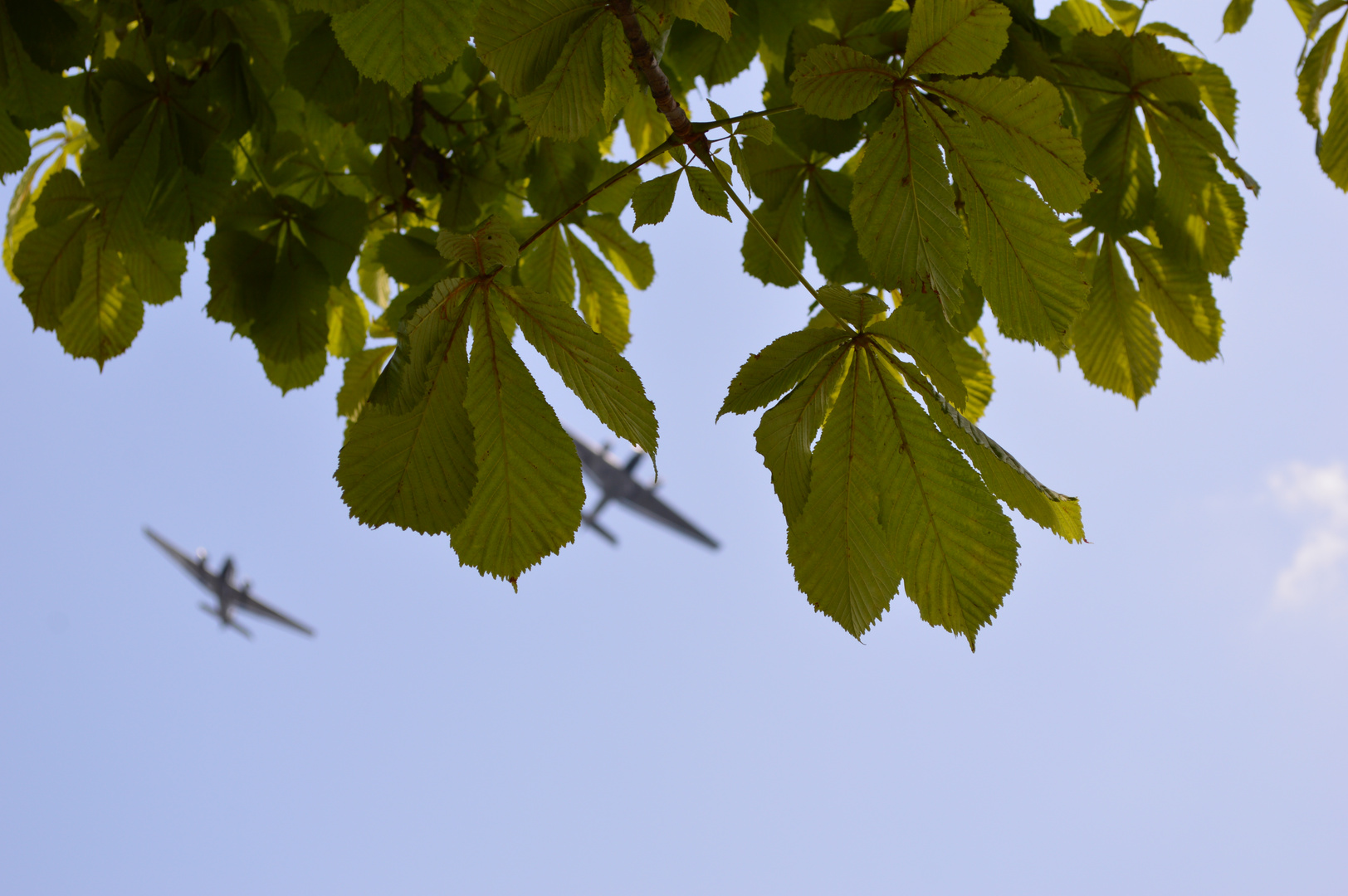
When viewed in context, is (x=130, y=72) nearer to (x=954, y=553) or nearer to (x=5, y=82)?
(x=5, y=82)

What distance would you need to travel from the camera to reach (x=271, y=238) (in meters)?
1.58

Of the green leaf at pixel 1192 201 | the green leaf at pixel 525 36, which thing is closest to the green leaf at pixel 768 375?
the green leaf at pixel 525 36

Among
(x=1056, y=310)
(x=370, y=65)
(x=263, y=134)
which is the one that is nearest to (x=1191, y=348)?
(x=1056, y=310)

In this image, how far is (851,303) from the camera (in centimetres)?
91

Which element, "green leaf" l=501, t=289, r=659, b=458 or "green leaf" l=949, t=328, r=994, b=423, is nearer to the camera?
"green leaf" l=501, t=289, r=659, b=458

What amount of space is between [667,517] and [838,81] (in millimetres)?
22171

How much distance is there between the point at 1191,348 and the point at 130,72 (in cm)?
188

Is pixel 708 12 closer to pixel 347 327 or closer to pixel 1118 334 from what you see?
pixel 1118 334

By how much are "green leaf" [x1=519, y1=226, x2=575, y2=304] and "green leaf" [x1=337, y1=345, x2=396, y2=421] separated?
0.31 metres

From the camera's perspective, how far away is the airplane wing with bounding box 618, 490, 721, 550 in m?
22.7

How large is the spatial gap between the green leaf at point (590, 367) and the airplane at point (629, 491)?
21220 millimetres

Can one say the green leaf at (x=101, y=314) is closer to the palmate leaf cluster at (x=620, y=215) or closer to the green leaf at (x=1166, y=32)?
the palmate leaf cluster at (x=620, y=215)

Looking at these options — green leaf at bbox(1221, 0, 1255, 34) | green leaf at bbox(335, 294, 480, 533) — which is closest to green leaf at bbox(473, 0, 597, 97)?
green leaf at bbox(335, 294, 480, 533)

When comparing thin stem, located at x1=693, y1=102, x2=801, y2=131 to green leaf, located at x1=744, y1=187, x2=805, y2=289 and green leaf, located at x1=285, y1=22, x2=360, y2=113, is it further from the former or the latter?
green leaf, located at x1=285, y1=22, x2=360, y2=113
